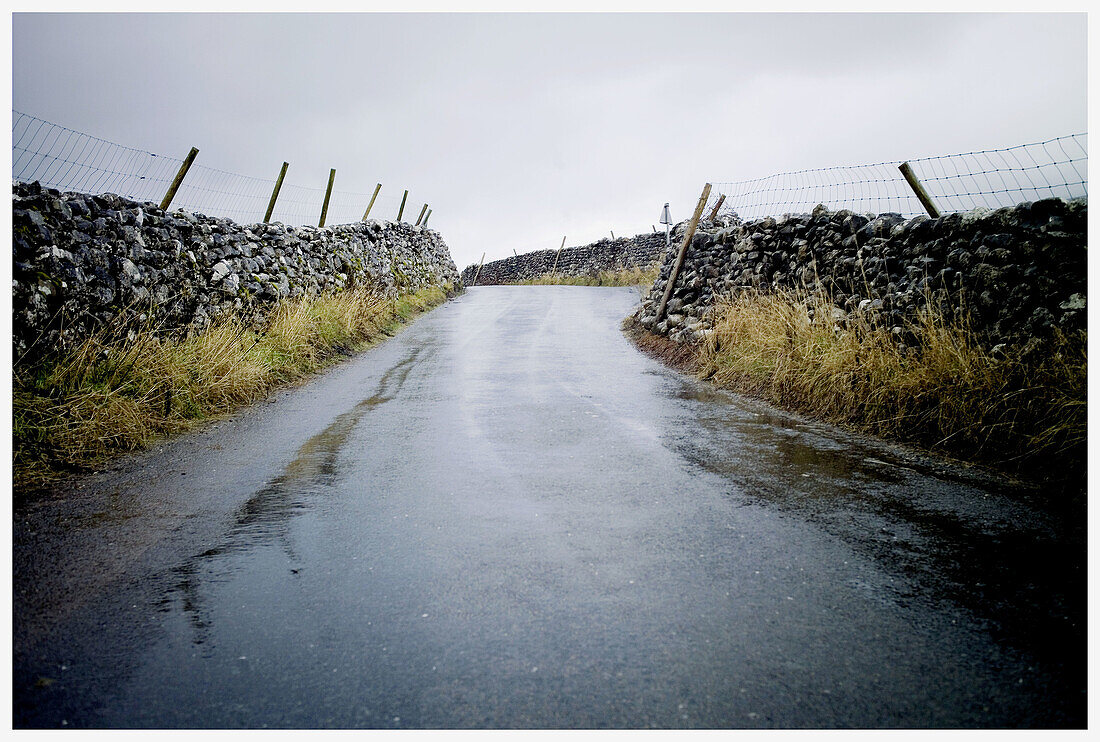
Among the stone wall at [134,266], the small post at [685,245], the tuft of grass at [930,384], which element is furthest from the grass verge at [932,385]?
the stone wall at [134,266]

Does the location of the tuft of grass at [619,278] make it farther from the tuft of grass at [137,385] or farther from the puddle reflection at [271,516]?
the puddle reflection at [271,516]

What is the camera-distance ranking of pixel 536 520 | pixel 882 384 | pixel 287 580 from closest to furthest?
pixel 287 580
pixel 536 520
pixel 882 384

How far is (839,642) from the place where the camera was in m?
2.40

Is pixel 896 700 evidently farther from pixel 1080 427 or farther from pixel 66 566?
pixel 66 566

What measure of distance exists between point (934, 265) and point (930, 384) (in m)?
2.08

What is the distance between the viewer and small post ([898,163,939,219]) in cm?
721

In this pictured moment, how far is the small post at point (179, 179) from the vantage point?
888 centimetres

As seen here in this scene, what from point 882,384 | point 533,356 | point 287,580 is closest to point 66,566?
point 287,580

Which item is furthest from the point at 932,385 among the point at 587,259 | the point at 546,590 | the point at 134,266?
the point at 587,259

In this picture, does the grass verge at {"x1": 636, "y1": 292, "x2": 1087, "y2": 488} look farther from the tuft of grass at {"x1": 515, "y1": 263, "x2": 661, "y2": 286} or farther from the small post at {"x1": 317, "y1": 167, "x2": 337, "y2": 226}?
the tuft of grass at {"x1": 515, "y1": 263, "x2": 661, "y2": 286}

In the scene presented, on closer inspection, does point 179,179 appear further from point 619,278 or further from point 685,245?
point 619,278

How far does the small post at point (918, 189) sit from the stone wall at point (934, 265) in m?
0.22

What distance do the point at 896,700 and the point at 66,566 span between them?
143 inches

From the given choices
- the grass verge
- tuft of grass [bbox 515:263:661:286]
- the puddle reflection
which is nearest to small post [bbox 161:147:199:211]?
the puddle reflection
